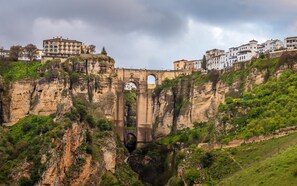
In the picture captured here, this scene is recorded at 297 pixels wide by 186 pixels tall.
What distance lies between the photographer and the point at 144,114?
109562 mm

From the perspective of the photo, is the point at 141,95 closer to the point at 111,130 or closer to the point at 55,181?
the point at 111,130

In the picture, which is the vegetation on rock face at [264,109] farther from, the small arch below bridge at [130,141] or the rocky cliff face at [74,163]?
the small arch below bridge at [130,141]

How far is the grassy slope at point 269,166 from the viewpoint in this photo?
5497 centimetres

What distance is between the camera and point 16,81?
9656cm

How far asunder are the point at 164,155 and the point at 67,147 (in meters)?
23.5

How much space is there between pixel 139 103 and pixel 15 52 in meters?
22.2

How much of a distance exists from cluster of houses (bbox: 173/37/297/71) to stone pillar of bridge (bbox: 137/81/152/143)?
11.3 m

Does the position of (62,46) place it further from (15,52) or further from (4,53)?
(15,52)

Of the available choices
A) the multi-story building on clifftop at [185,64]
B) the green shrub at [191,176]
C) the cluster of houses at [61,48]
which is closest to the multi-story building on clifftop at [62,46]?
the cluster of houses at [61,48]

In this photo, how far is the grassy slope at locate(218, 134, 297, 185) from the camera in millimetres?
54969

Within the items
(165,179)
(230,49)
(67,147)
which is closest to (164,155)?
(165,179)

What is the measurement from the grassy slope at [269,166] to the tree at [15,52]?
4727 cm

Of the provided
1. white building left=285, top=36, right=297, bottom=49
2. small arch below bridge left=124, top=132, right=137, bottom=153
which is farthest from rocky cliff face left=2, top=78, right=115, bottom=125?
white building left=285, top=36, right=297, bottom=49

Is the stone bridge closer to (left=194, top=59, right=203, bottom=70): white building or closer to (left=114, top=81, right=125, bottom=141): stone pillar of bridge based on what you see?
(left=114, top=81, right=125, bottom=141): stone pillar of bridge
